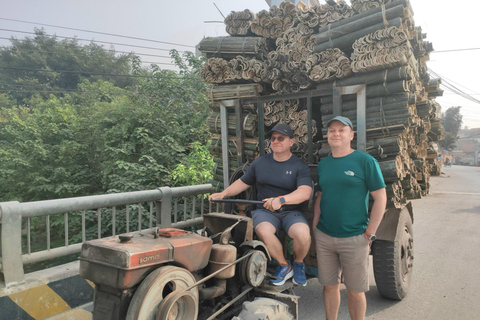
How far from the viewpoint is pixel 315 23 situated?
4.75m

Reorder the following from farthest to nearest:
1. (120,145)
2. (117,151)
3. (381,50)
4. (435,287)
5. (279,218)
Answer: (120,145), (117,151), (435,287), (381,50), (279,218)

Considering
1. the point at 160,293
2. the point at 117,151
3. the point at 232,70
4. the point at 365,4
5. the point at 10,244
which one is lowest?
the point at 160,293

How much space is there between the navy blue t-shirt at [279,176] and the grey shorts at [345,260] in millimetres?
557

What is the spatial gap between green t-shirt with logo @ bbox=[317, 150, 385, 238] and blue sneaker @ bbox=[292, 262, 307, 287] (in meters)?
0.46

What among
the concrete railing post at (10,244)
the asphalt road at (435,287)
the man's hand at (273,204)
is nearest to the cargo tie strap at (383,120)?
the man's hand at (273,204)

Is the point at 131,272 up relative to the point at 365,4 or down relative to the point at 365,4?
down

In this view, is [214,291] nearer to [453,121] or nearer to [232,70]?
[232,70]

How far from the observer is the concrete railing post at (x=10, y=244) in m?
2.96

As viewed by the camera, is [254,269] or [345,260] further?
[345,260]

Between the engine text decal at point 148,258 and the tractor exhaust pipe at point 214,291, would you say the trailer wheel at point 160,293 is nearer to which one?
the engine text decal at point 148,258

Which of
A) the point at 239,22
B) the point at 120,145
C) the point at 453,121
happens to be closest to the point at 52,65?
the point at 120,145

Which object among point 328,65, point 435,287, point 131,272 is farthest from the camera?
point 435,287

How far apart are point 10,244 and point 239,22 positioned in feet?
13.6

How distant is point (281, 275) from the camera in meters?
3.31
